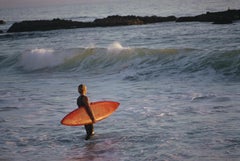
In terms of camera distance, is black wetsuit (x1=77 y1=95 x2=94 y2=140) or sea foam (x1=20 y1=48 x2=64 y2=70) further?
sea foam (x1=20 y1=48 x2=64 y2=70)

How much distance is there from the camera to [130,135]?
8.48 metres

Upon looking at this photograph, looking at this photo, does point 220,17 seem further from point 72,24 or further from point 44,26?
point 44,26

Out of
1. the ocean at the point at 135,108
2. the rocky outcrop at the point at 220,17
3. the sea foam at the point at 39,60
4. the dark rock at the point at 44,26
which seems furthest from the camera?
the dark rock at the point at 44,26

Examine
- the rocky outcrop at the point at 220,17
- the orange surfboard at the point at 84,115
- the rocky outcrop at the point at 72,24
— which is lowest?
the rocky outcrop at the point at 72,24

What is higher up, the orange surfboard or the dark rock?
the orange surfboard

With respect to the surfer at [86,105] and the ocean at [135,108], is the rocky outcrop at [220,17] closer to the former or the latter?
the ocean at [135,108]

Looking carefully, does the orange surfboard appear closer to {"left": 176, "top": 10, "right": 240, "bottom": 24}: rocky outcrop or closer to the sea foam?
the sea foam

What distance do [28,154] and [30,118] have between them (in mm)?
2882

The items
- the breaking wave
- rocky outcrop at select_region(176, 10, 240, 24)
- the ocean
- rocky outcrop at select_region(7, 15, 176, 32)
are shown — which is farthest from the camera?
rocky outcrop at select_region(7, 15, 176, 32)

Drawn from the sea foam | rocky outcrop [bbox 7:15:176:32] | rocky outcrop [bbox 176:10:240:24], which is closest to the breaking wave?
the sea foam

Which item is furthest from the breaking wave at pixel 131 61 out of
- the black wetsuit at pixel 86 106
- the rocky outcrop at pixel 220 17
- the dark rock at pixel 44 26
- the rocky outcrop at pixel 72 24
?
the dark rock at pixel 44 26

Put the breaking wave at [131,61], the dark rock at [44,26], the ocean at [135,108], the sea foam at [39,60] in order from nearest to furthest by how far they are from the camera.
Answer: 1. the ocean at [135,108]
2. the breaking wave at [131,61]
3. the sea foam at [39,60]
4. the dark rock at [44,26]

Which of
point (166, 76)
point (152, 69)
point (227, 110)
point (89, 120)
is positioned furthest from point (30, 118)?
point (152, 69)

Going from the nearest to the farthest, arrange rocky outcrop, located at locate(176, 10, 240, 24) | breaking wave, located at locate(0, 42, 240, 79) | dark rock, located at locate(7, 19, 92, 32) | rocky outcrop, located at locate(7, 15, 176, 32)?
1. breaking wave, located at locate(0, 42, 240, 79)
2. rocky outcrop, located at locate(176, 10, 240, 24)
3. rocky outcrop, located at locate(7, 15, 176, 32)
4. dark rock, located at locate(7, 19, 92, 32)
